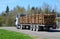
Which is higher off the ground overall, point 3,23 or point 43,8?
point 43,8

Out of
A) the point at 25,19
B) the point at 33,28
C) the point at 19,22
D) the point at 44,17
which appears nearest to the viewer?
the point at 44,17

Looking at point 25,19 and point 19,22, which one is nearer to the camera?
point 25,19

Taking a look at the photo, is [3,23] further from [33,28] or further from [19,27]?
[33,28]

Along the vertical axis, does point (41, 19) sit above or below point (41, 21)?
above

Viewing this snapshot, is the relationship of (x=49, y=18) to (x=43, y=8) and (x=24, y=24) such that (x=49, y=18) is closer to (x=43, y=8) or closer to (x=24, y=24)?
(x=24, y=24)

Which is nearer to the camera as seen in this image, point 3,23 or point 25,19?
point 25,19

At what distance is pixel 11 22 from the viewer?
8862cm

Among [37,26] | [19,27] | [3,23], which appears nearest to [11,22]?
[3,23]

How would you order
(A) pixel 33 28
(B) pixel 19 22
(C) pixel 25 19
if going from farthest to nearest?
(B) pixel 19 22, (C) pixel 25 19, (A) pixel 33 28

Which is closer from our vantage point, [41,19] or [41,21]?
[41,19]

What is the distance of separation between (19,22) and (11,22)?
130ft

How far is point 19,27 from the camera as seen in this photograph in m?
51.1

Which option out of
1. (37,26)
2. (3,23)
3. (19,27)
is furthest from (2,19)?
(37,26)

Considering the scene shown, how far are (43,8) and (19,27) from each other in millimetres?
43650
